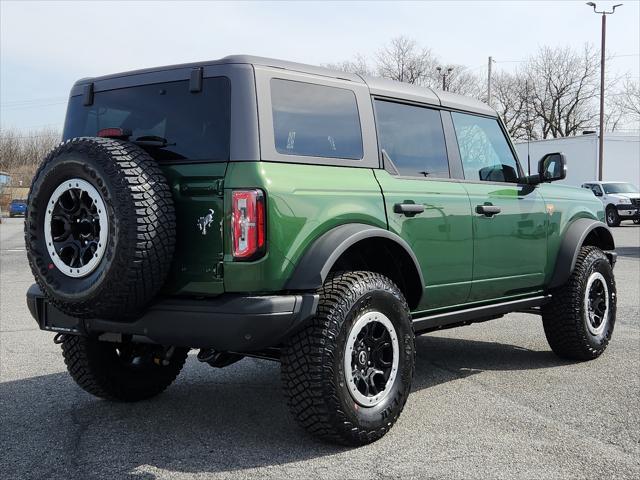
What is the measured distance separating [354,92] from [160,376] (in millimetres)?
2273

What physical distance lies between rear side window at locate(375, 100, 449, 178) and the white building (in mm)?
30890

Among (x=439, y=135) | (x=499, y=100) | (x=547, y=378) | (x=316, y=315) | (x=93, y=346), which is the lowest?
(x=547, y=378)

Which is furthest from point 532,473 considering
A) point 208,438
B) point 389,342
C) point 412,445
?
point 208,438

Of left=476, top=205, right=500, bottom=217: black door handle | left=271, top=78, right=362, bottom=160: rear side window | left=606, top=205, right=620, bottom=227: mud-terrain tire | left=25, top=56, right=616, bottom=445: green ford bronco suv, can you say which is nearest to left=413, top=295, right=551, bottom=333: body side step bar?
left=25, top=56, right=616, bottom=445: green ford bronco suv

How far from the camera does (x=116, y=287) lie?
3584 millimetres

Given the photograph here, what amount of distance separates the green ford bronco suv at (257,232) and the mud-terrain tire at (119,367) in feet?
0.04

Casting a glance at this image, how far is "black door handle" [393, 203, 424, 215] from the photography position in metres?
4.44

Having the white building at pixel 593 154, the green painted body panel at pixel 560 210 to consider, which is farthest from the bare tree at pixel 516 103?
the green painted body panel at pixel 560 210

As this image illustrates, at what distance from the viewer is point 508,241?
540 centimetres

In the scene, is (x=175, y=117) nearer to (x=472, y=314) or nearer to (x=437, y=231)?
(x=437, y=231)

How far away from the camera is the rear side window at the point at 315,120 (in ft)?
13.1

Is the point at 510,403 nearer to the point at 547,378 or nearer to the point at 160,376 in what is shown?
the point at 547,378

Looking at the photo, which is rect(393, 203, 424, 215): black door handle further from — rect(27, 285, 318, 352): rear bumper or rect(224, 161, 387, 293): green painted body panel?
rect(27, 285, 318, 352): rear bumper

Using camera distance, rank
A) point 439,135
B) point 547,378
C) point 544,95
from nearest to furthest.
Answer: point 439,135, point 547,378, point 544,95
